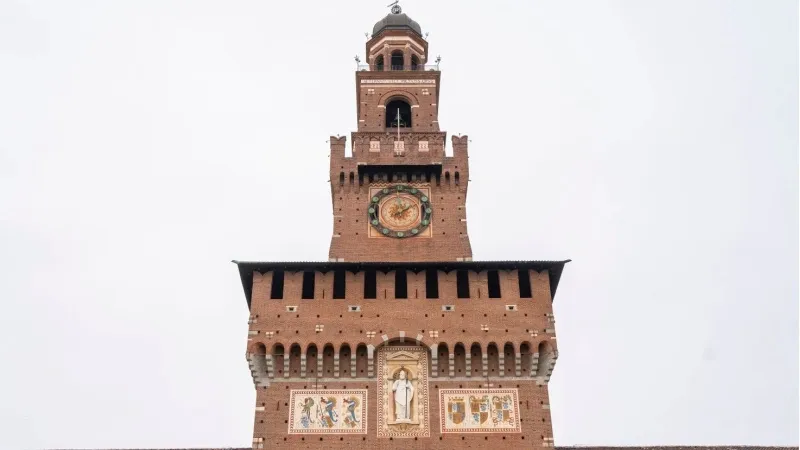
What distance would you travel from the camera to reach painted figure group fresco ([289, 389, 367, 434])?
3173 centimetres

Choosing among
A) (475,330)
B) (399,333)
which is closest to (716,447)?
(475,330)

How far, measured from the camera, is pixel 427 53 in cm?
4712

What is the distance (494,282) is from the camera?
35094 mm

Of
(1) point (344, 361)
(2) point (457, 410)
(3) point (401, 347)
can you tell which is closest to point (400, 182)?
(3) point (401, 347)

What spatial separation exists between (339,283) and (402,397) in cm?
504

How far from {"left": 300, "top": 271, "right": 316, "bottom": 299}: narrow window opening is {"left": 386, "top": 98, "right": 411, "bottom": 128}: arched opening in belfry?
11.1 m

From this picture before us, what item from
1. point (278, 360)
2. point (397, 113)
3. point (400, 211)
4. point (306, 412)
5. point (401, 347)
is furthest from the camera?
point (397, 113)

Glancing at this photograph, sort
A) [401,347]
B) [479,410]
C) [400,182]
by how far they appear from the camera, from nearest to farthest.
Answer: [479,410] < [401,347] < [400,182]

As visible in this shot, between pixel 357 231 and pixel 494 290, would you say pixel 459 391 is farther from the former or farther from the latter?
pixel 357 231

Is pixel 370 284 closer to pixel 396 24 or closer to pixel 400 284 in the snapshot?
pixel 400 284

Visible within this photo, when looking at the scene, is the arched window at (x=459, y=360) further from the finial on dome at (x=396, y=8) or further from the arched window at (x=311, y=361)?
the finial on dome at (x=396, y=8)

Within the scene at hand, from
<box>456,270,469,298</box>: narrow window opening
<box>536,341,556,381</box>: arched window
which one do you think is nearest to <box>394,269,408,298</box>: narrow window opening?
<box>456,270,469,298</box>: narrow window opening

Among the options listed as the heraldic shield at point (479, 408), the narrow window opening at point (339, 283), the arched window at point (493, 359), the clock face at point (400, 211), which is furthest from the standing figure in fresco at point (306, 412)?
the clock face at point (400, 211)

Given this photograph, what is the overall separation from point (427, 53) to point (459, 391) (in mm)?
20509
